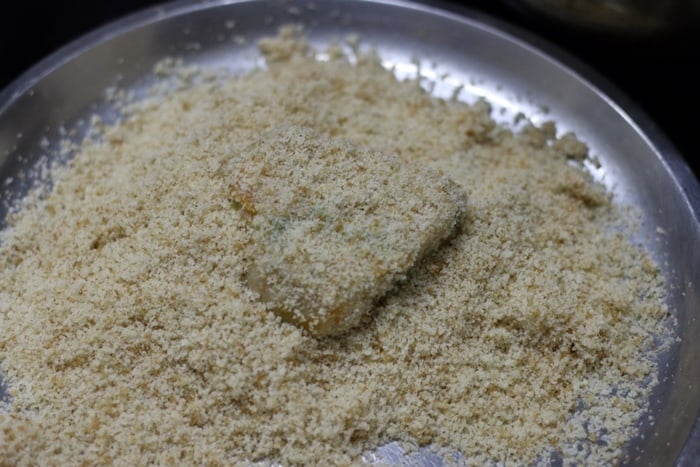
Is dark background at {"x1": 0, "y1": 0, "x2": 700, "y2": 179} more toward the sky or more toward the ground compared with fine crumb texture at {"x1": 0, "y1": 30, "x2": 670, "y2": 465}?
more toward the sky

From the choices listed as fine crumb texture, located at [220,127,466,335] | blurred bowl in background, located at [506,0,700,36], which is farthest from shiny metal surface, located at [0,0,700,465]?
fine crumb texture, located at [220,127,466,335]

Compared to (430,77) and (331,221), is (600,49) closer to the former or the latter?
(430,77)

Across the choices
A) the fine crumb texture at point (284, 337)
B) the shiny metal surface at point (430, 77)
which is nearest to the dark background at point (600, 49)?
the shiny metal surface at point (430, 77)

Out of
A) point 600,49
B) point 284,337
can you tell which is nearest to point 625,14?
point 600,49

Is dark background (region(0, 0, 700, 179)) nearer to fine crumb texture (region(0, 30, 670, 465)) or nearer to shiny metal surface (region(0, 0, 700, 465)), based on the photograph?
shiny metal surface (region(0, 0, 700, 465))

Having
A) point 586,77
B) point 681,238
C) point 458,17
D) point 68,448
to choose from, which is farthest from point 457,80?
point 68,448

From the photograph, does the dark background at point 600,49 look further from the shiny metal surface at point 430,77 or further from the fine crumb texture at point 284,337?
the fine crumb texture at point 284,337
